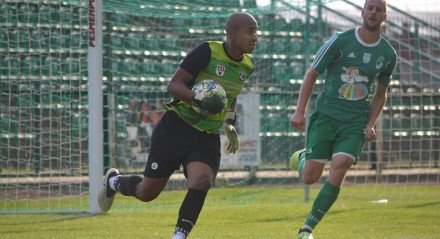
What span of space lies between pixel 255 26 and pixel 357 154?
142 centimetres

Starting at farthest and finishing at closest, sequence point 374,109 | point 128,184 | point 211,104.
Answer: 1. point 128,184
2. point 374,109
3. point 211,104

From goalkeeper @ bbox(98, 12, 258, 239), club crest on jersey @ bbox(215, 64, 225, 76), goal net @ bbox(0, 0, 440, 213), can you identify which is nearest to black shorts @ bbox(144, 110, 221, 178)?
goalkeeper @ bbox(98, 12, 258, 239)

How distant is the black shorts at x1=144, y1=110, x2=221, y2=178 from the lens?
768 centimetres

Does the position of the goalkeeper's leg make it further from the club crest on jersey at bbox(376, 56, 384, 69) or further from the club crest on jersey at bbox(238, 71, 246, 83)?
the club crest on jersey at bbox(376, 56, 384, 69)

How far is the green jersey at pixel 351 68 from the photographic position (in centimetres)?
834

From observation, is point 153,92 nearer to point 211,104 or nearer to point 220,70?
point 220,70

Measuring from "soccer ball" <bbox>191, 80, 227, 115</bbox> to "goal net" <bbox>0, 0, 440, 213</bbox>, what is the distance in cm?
583

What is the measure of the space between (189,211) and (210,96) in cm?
84

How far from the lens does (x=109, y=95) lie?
15875 millimetres

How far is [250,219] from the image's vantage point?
11.5 m

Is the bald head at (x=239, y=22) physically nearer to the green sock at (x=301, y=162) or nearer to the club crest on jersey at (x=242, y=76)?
the club crest on jersey at (x=242, y=76)

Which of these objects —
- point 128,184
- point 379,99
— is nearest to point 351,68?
point 379,99

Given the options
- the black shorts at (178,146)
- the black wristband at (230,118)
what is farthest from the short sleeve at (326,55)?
the black shorts at (178,146)

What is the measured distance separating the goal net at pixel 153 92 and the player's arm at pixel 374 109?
5.47m
